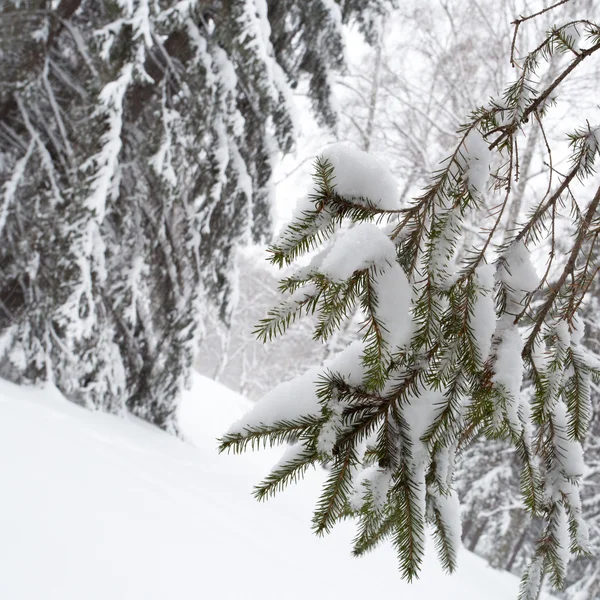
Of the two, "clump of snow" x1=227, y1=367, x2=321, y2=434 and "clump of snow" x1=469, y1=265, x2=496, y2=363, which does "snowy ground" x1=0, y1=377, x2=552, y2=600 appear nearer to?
"clump of snow" x1=227, y1=367, x2=321, y2=434

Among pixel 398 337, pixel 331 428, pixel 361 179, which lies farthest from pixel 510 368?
pixel 361 179

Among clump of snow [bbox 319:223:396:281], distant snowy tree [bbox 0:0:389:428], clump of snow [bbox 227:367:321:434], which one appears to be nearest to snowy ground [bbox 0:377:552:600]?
distant snowy tree [bbox 0:0:389:428]

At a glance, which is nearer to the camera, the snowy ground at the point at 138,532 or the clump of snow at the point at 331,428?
the clump of snow at the point at 331,428

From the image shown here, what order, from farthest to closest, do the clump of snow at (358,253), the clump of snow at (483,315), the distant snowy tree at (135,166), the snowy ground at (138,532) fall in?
the distant snowy tree at (135,166) → the snowy ground at (138,532) → the clump of snow at (483,315) → the clump of snow at (358,253)

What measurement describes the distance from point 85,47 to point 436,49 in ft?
21.4

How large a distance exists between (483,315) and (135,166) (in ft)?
14.0

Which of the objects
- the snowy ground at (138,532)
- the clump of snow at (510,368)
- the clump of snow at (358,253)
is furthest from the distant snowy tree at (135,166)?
the clump of snow at (510,368)

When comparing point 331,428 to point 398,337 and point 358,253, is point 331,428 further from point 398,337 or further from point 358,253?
point 358,253

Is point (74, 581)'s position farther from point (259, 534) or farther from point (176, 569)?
point (259, 534)

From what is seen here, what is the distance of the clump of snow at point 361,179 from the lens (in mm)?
1011

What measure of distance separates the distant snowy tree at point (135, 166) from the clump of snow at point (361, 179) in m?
3.27

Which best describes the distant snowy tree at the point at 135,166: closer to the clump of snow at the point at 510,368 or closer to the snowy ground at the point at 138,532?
the snowy ground at the point at 138,532

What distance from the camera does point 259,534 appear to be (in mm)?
2885

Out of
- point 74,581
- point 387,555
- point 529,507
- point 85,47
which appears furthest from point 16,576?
point 85,47
